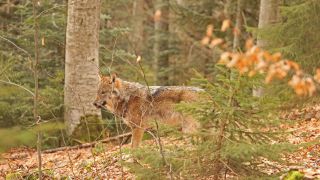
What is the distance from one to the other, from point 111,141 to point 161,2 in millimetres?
13009

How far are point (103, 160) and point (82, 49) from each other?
3.40 metres

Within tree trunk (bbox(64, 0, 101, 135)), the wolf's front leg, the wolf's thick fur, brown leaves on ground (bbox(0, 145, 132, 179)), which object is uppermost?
tree trunk (bbox(64, 0, 101, 135))

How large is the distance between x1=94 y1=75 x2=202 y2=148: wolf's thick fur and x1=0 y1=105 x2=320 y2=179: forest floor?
0.50 metres

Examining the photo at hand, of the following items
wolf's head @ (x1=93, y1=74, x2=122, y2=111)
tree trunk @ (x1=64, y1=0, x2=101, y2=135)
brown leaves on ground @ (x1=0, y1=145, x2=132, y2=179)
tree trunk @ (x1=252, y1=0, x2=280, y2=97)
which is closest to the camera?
brown leaves on ground @ (x1=0, y1=145, x2=132, y2=179)

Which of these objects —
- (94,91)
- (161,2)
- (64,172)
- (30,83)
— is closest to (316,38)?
(94,91)

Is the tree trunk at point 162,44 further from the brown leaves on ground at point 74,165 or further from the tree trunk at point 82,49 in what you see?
the brown leaves on ground at point 74,165

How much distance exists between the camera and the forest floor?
805 cm

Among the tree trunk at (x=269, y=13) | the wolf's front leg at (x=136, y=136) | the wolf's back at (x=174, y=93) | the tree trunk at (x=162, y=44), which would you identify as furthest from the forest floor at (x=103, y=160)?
the tree trunk at (x=162, y=44)

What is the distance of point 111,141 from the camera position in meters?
12.7

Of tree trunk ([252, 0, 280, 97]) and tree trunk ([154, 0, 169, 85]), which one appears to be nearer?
tree trunk ([252, 0, 280, 97])

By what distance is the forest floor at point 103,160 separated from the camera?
805cm

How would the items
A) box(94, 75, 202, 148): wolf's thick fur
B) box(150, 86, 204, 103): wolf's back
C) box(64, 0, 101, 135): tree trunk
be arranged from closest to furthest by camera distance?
box(150, 86, 204, 103): wolf's back
box(94, 75, 202, 148): wolf's thick fur
box(64, 0, 101, 135): tree trunk

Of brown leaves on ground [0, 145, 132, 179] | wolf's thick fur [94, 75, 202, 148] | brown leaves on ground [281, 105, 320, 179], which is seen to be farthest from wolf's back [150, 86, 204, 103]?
brown leaves on ground [281, 105, 320, 179]

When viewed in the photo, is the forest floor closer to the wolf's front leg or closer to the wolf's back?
the wolf's front leg
